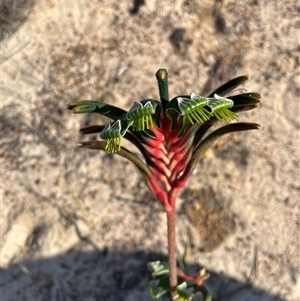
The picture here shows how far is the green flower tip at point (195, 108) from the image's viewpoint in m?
1.05

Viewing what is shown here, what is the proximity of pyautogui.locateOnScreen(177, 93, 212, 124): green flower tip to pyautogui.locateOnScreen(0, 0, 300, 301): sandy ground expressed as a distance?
1588mm

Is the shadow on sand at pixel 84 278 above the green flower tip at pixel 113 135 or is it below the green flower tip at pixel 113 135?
below

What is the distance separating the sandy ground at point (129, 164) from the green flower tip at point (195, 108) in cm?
159

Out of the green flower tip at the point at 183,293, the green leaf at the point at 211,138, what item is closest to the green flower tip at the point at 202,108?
the green leaf at the point at 211,138

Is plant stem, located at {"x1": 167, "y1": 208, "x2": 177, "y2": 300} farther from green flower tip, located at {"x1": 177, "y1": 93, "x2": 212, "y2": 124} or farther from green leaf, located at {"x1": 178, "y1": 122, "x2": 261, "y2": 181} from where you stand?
green flower tip, located at {"x1": 177, "y1": 93, "x2": 212, "y2": 124}

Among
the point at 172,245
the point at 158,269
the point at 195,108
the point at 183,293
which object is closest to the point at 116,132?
the point at 195,108

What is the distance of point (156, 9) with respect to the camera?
9.75 ft

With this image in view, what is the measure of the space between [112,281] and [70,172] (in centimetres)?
74

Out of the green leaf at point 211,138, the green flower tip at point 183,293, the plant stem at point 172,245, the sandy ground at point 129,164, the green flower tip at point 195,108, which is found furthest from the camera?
the sandy ground at point 129,164

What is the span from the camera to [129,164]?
277cm

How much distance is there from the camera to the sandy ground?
2514 millimetres

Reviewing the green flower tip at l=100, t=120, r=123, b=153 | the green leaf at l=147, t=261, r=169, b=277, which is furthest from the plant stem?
the green flower tip at l=100, t=120, r=123, b=153

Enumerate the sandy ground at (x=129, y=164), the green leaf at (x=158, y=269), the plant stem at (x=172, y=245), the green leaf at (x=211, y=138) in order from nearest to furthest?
the green leaf at (x=211, y=138) < the plant stem at (x=172, y=245) < the green leaf at (x=158, y=269) < the sandy ground at (x=129, y=164)

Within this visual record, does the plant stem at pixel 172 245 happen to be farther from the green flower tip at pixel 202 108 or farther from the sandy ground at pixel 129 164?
the green flower tip at pixel 202 108
